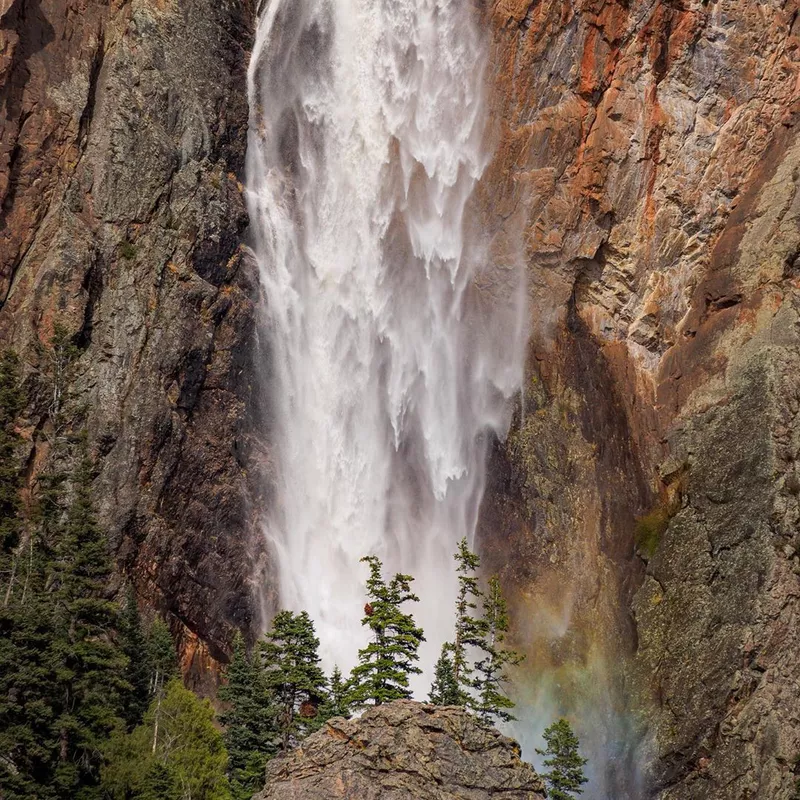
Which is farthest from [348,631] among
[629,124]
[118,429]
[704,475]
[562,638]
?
[629,124]

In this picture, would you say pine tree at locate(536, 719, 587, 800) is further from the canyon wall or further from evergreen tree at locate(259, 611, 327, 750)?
evergreen tree at locate(259, 611, 327, 750)

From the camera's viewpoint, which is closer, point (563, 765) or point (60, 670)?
point (60, 670)

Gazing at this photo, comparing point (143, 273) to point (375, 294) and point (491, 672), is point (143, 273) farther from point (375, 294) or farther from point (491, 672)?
point (491, 672)

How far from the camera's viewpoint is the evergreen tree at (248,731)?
1556 inches

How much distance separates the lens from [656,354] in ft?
167

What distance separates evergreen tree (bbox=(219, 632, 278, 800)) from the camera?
3953cm

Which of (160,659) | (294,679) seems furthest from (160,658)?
(294,679)

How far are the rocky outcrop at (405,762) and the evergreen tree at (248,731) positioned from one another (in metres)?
7.22

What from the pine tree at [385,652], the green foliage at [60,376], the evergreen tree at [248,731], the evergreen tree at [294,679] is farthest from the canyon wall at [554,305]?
the pine tree at [385,652]

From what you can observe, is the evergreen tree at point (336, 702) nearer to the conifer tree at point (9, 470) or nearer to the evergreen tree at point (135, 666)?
the evergreen tree at point (135, 666)

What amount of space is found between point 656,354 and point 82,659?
27.6m

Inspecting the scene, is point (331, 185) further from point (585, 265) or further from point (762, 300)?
point (762, 300)

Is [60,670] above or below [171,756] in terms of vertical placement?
above

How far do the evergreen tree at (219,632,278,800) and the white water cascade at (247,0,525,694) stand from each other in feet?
26.4
